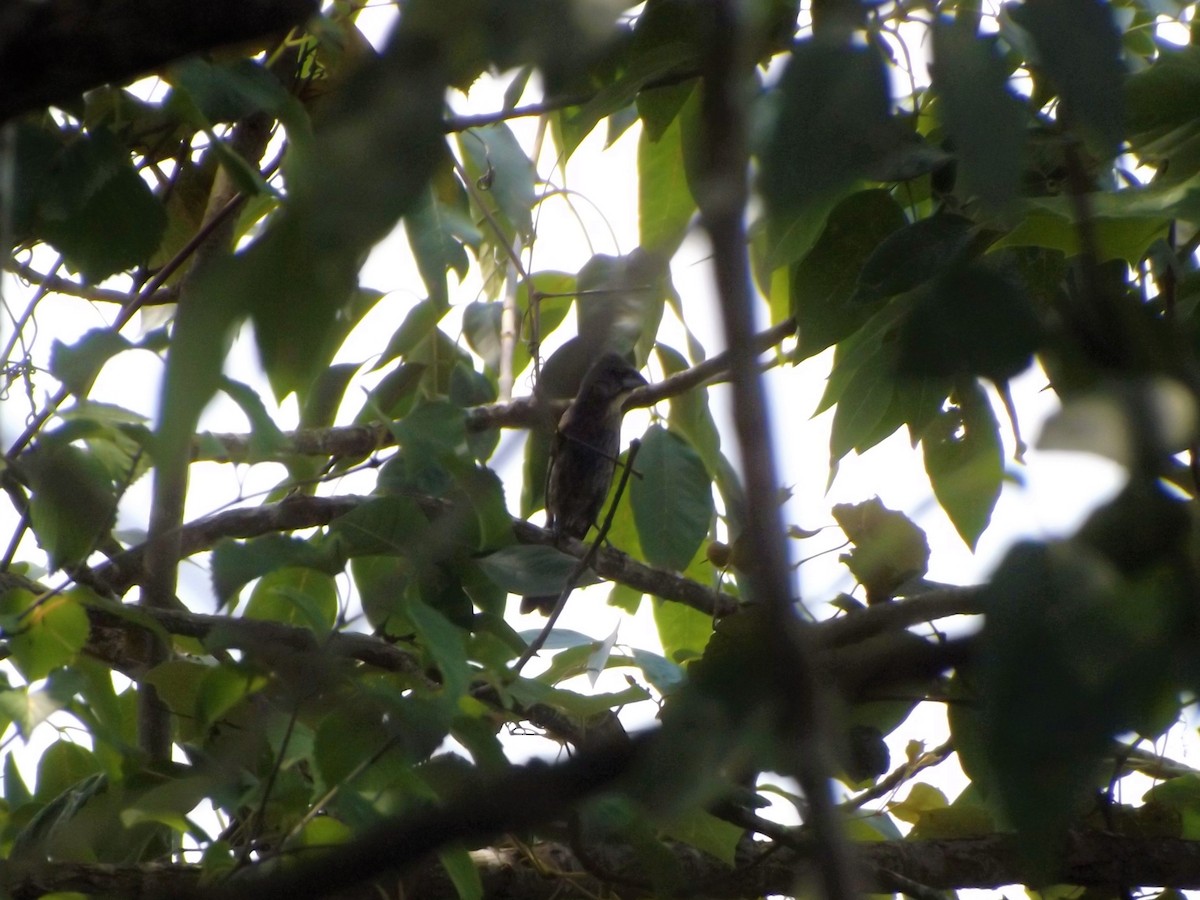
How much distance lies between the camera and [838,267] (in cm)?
159

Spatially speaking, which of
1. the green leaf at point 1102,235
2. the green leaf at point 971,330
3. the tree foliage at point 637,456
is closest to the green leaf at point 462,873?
the tree foliage at point 637,456

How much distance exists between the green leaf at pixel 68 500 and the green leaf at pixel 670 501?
1014mm

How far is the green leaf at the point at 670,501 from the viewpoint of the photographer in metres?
2.37

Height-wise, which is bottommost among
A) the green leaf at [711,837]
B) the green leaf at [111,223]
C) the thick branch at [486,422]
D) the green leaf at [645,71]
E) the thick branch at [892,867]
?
the thick branch at [892,867]

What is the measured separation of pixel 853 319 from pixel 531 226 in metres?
1.24

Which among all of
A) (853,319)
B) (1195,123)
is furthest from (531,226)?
(1195,123)

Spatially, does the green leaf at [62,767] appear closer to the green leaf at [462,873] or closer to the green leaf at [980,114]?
the green leaf at [462,873]

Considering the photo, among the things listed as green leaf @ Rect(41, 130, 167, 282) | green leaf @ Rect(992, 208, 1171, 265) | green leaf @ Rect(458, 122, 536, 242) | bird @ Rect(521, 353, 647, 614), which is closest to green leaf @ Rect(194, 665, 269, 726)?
green leaf @ Rect(41, 130, 167, 282)

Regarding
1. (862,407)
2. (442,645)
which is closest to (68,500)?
(442,645)

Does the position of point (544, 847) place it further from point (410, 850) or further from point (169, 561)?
point (410, 850)

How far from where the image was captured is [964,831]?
237 cm

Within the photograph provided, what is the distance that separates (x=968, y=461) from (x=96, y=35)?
115 centimetres

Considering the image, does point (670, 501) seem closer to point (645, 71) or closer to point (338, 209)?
point (645, 71)

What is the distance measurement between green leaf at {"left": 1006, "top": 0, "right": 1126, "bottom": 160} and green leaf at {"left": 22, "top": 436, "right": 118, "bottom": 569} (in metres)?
1.15
